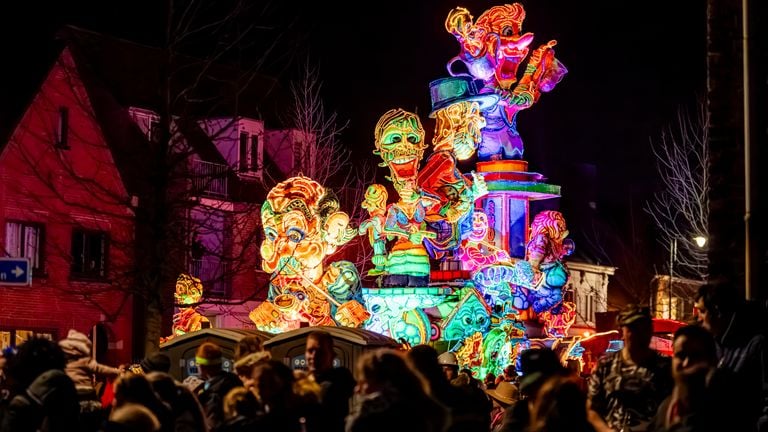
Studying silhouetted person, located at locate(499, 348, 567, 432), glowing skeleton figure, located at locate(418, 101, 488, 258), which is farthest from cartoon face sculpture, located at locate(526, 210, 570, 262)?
silhouetted person, located at locate(499, 348, 567, 432)

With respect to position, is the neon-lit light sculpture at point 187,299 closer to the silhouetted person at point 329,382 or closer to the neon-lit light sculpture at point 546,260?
the neon-lit light sculpture at point 546,260

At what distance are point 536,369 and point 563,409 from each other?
1688 millimetres

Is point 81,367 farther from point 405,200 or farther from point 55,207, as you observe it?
point 55,207

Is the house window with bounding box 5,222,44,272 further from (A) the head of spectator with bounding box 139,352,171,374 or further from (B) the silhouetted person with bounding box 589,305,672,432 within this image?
(B) the silhouetted person with bounding box 589,305,672,432

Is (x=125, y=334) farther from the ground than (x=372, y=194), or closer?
closer

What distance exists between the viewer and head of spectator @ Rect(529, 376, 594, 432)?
7.64 metres

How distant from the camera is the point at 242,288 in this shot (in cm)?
4044

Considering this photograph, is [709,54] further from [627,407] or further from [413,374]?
[413,374]

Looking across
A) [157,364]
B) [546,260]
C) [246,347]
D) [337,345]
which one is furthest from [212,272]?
[157,364]

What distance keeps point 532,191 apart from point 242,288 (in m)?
10.6

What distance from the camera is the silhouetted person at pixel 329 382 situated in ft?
31.9

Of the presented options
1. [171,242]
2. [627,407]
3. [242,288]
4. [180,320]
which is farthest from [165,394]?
[242,288]

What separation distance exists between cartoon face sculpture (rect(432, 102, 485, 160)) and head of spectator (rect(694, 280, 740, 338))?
73.7 ft

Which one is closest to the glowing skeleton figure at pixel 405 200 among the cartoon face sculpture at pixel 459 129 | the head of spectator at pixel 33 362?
the cartoon face sculpture at pixel 459 129
